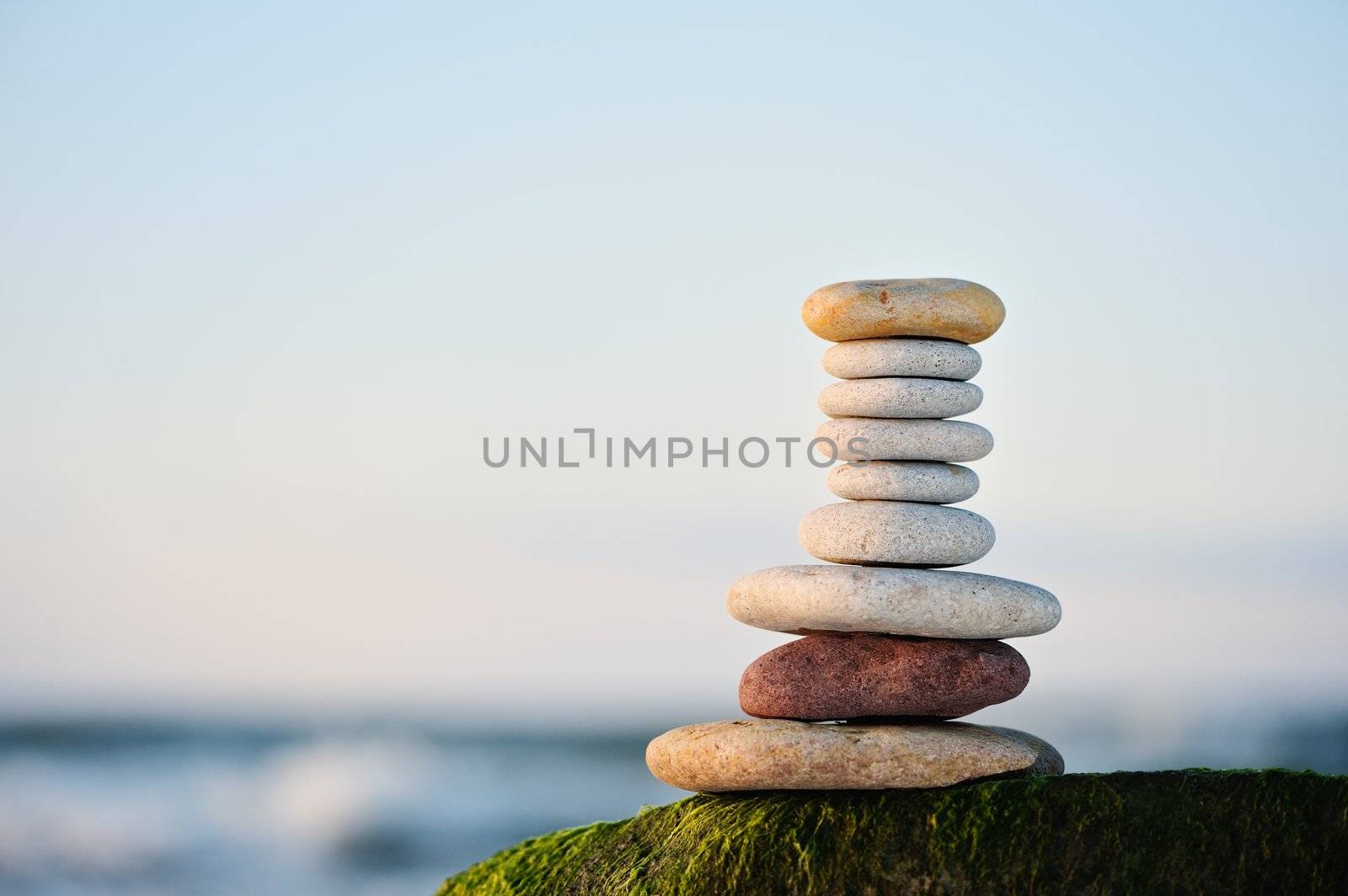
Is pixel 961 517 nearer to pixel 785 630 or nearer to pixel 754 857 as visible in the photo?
pixel 785 630

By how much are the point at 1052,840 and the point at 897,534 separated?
67.3 inches

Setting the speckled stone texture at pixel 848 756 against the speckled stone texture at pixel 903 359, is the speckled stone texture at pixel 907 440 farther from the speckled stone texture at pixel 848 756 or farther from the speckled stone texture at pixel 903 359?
the speckled stone texture at pixel 848 756

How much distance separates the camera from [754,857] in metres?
6.96

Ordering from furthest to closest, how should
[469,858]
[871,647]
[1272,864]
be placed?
[469,858]
[871,647]
[1272,864]

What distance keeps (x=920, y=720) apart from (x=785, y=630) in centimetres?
86

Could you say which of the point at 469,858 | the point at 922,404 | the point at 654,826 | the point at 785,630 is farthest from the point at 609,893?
the point at 469,858

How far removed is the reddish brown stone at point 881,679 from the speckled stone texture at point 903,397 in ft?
3.97

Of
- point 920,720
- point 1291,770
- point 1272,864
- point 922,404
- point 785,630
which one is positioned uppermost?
point 922,404

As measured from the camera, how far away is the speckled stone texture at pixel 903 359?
7605 millimetres

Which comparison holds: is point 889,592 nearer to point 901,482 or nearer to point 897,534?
point 897,534

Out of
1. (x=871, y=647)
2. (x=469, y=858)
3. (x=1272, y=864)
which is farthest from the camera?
(x=469, y=858)

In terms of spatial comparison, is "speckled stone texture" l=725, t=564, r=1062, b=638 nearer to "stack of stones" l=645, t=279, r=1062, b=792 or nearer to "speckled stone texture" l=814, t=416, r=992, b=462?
"stack of stones" l=645, t=279, r=1062, b=792

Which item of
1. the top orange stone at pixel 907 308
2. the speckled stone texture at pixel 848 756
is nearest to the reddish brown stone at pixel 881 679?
the speckled stone texture at pixel 848 756

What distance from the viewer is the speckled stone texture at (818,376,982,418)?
298 inches
